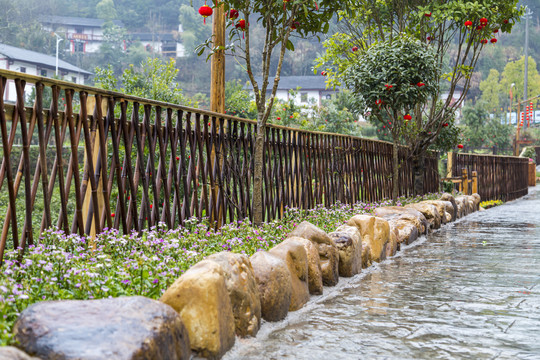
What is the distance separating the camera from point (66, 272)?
358cm

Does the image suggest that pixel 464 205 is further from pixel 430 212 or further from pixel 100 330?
pixel 100 330

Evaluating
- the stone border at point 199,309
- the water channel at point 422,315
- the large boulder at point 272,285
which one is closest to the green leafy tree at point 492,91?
the water channel at point 422,315

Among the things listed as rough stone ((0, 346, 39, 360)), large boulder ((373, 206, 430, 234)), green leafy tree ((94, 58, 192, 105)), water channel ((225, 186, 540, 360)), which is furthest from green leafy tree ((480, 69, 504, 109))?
rough stone ((0, 346, 39, 360))

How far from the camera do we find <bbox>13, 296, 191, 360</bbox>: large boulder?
2402 mm

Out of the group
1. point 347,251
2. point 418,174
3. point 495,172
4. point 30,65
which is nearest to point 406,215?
point 347,251

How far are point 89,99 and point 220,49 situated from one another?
2.35 m

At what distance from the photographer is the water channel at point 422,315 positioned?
3.65 metres

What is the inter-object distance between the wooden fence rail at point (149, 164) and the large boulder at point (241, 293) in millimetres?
1404

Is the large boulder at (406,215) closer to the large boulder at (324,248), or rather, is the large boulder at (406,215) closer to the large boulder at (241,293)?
the large boulder at (324,248)

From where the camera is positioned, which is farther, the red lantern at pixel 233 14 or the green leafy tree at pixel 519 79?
the green leafy tree at pixel 519 79

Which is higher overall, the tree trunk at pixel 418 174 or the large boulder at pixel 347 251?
the tree trunk at pixel 418 174

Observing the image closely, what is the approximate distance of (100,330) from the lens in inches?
99.2

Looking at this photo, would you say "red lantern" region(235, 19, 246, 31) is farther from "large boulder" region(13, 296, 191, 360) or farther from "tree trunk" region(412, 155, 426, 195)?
"tree trunk" region(412, 155, 426, 195)

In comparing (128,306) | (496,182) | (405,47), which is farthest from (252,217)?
(496,182)
